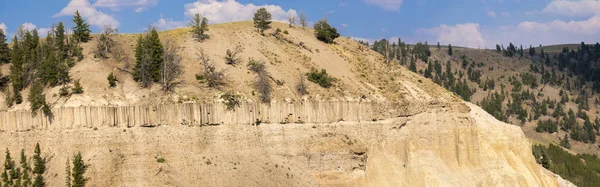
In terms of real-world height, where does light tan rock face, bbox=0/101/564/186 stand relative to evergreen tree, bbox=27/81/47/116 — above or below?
below

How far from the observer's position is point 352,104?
2431 inches

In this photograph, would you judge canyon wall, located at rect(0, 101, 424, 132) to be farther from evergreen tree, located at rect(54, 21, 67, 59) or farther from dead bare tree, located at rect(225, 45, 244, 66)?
dead bare tree, located at rect(225, 45, 244, 66)

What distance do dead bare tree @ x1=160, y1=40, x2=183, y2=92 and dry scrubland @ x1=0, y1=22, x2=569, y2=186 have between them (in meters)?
1.14

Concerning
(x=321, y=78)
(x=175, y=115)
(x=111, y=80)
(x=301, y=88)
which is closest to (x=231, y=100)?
(x=175, y=115)

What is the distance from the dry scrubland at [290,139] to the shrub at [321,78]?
988mm

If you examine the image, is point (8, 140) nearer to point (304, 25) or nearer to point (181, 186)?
point (181, 186)

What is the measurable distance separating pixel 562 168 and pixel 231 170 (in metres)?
94.6

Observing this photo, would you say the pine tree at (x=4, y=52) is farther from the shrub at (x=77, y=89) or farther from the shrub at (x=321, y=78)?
the shrub at (x=321, y=78)

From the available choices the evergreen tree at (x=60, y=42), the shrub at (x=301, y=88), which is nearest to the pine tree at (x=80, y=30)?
the evergreen tree at (x=60, y=42)

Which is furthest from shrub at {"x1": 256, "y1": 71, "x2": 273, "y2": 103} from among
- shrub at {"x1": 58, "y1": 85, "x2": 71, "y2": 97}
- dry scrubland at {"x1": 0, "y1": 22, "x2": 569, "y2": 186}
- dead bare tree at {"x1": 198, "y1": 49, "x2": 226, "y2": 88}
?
shrub at {"x1": 58, "y1": 85, "x2": 71, "y2": 97}

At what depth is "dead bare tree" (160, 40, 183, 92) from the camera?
5781 cm

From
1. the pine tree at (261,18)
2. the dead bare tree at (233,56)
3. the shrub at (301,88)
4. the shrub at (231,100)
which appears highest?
the pine tree at (261,18)

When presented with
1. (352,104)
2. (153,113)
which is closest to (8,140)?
(153,113)

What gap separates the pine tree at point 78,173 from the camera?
159 feet
